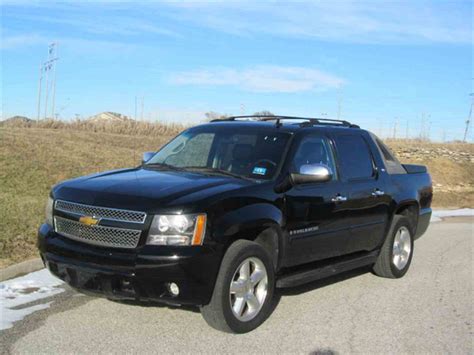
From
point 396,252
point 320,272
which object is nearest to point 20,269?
point 320,272

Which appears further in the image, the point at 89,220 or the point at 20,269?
the point at 20,269

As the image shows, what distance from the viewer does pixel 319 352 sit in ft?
15.3

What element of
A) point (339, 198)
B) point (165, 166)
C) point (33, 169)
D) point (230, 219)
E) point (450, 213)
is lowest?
point (450, 213)

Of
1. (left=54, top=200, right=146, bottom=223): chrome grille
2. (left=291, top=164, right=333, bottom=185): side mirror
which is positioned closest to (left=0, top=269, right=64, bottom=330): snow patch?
(left=54, top=200, right=146, bottom=223): chrome grille

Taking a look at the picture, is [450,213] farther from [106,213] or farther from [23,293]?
[106,213]

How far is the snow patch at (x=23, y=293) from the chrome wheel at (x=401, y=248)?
4198 mm

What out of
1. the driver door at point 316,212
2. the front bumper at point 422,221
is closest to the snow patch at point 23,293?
the driver door at point 316,212

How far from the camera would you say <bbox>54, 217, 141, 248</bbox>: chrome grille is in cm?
462

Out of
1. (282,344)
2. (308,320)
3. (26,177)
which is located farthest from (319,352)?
(26,177)

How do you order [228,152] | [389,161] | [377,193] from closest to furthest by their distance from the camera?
[228,152], [377,193], [389,161]

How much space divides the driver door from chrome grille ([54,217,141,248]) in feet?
5.27

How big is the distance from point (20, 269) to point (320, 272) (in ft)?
11.2

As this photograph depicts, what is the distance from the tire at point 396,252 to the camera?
7.25 m

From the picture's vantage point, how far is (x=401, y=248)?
24.9 feet
